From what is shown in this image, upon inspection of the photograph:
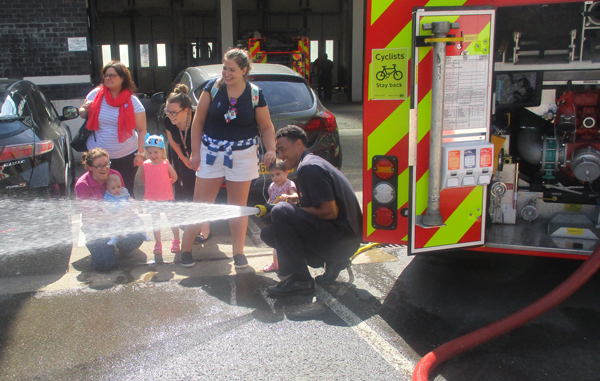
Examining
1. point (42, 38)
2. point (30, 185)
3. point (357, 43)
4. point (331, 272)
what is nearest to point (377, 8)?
point (331, 272)

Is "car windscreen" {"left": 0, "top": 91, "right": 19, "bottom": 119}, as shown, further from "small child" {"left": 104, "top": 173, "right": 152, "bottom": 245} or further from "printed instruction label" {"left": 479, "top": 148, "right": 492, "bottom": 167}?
"printed instruction label" {"left": 479, "top": 148, "right": 492, "bottom": 167}

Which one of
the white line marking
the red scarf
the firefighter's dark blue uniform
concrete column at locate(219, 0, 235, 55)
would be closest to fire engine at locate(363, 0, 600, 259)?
the firefighter's dark blue uniform

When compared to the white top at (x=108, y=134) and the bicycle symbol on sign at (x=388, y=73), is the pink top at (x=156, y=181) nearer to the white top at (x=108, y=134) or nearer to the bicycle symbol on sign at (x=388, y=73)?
the white top at (x=108, y=134)

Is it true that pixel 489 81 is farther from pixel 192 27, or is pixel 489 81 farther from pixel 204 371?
pixel 192 27

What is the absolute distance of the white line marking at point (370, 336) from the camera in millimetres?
3074

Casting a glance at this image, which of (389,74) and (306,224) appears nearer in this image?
(389,74)

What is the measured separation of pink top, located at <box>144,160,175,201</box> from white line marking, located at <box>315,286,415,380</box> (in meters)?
1.61

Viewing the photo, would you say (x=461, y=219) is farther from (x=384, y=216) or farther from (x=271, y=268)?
(x=271, y=268)

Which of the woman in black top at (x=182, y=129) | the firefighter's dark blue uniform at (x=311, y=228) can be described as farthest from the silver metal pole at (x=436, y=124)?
the woman in black top at (x=182, y=129)

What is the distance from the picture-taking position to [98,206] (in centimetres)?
457

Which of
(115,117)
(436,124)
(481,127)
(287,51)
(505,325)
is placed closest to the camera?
(505,325)

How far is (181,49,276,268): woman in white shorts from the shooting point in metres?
4.32

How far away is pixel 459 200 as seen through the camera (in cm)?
357

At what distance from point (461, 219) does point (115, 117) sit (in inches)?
125
